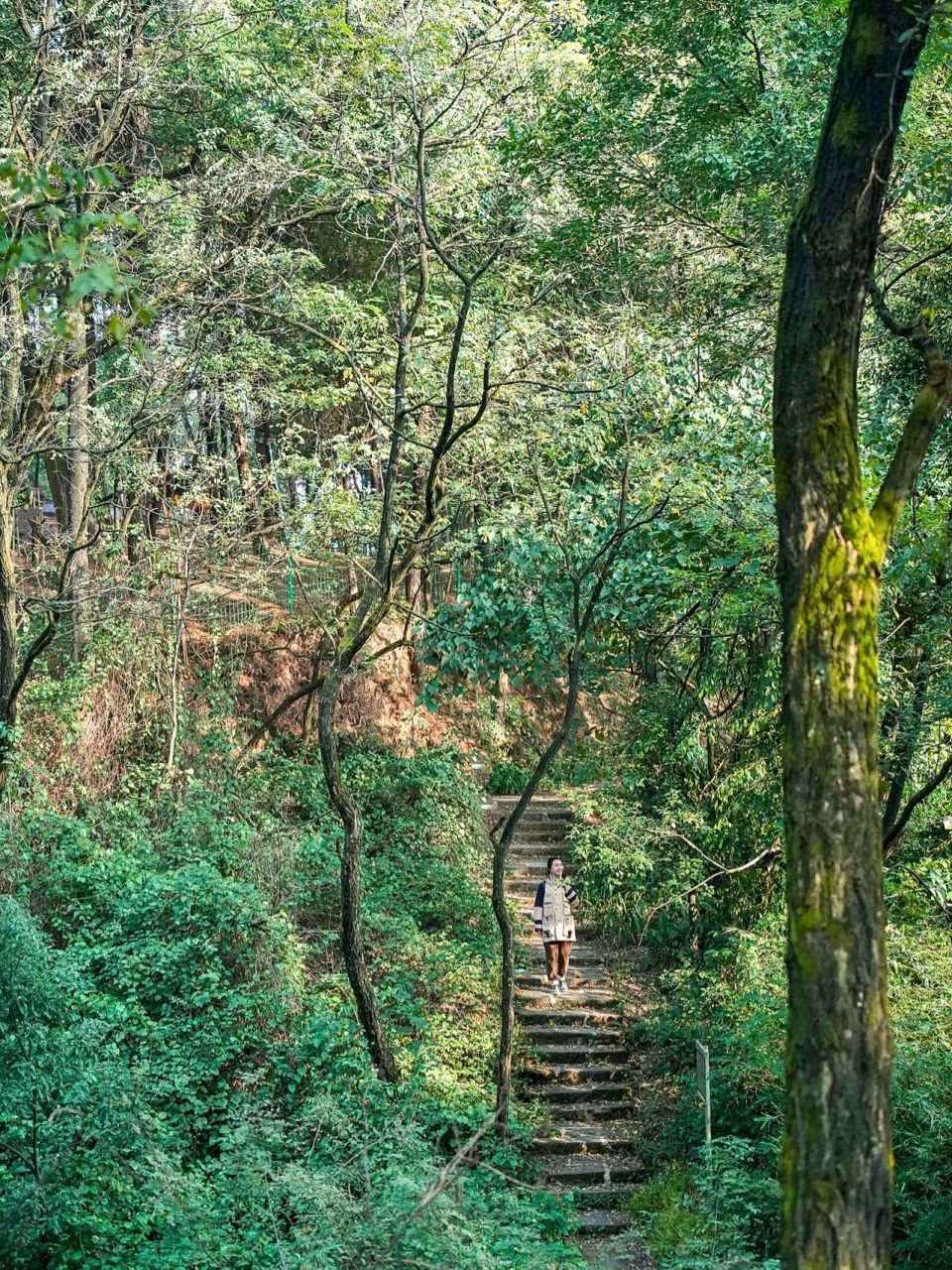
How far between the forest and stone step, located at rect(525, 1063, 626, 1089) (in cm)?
5

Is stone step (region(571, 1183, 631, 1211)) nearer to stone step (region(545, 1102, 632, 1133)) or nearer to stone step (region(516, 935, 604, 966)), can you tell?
stone step (region(545, 1102, 632, 1133))

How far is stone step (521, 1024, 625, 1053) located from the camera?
450 inches

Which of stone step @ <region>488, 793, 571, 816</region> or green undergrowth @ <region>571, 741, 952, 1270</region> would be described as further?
stone step @ <region>488, 793, 571, 816</region>

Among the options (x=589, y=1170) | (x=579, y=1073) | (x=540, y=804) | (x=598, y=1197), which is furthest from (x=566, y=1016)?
(x=540, y=804)

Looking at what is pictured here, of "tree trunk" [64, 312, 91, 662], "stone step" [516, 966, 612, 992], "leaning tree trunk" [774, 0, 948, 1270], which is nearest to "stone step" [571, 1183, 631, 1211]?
"stone step" [516, 966, 612, 992]

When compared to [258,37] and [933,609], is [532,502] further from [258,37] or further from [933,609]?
[258,37]

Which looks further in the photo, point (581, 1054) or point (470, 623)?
point (470, 623)

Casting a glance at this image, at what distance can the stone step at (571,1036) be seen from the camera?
11.4m

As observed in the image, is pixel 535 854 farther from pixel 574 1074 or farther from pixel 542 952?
pixel 574 1074

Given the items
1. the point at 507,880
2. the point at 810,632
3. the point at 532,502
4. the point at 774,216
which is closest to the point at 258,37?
the point at 532,502

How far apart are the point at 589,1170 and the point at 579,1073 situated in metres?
1.36

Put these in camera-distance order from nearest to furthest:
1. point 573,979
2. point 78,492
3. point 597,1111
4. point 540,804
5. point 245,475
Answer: point 597,1111 → point 573,979 → point 78,492 → point 245,475 → point 540,804

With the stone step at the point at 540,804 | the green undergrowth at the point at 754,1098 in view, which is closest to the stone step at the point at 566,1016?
the green undergrowth at the point at 754,1098

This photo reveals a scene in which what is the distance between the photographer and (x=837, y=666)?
3904mm
